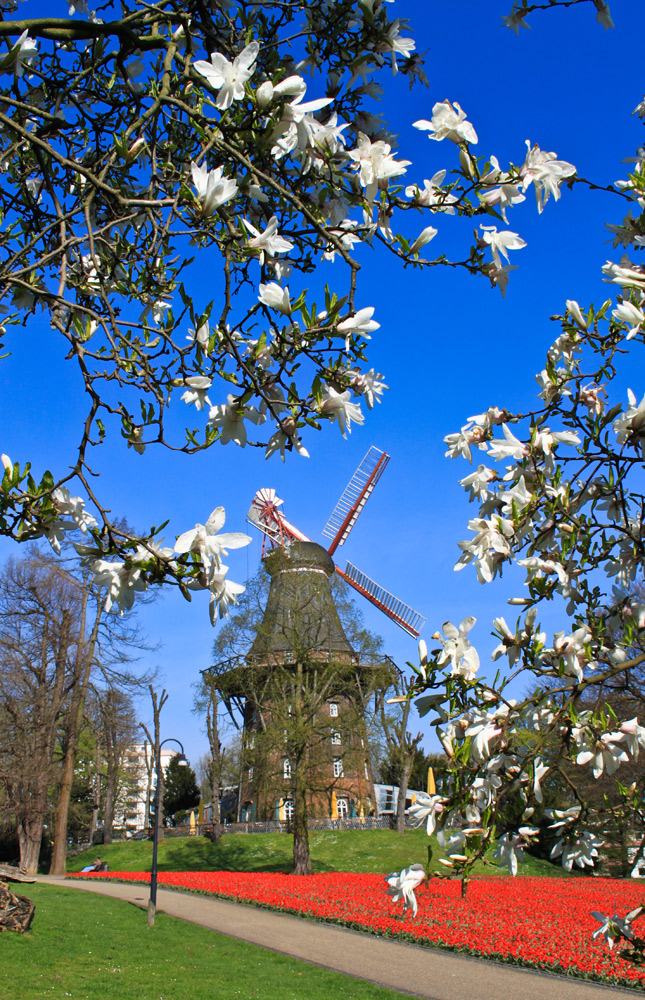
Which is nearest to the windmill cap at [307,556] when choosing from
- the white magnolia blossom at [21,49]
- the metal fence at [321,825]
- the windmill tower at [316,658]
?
the windmill tower at [316,658]

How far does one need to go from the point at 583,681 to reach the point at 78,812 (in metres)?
41.3

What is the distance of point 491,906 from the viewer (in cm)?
1402

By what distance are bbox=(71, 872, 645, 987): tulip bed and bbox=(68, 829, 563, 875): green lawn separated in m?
2.62

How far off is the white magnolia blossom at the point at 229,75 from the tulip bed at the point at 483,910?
737 centimetres

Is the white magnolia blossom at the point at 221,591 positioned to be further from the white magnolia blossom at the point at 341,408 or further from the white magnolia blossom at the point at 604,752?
the white magnolia blossom at the point at 604,752

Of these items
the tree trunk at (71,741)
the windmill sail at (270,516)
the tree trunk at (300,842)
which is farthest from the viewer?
the windmill sail at (270,516)

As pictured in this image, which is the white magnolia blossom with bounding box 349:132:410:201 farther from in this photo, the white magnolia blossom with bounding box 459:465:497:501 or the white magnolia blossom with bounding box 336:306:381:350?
the white magnolia blossom with bounding box 459:465:497:501

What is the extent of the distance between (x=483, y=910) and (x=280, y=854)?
12.5 m

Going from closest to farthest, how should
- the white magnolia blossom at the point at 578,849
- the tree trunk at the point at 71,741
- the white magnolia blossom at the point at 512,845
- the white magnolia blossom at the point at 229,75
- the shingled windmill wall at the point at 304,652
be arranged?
the white magnolia blossom at the point at 229,75 → the white magnolia blossom at the point at 512,845 → the white magnolia blossom at the point at 578,849 → the shingled windmill wall at the point at 304,652 → the tree trunk at the point at 71,741

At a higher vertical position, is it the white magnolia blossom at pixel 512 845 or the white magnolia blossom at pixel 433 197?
the white magnolia blossom at pixel 433 197

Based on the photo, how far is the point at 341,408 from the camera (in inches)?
71.6

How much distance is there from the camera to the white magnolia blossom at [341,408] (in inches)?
71.1

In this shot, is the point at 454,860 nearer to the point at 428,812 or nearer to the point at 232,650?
the point at 428,812

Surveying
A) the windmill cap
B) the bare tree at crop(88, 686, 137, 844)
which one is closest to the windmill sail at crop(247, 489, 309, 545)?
the windmill cap
